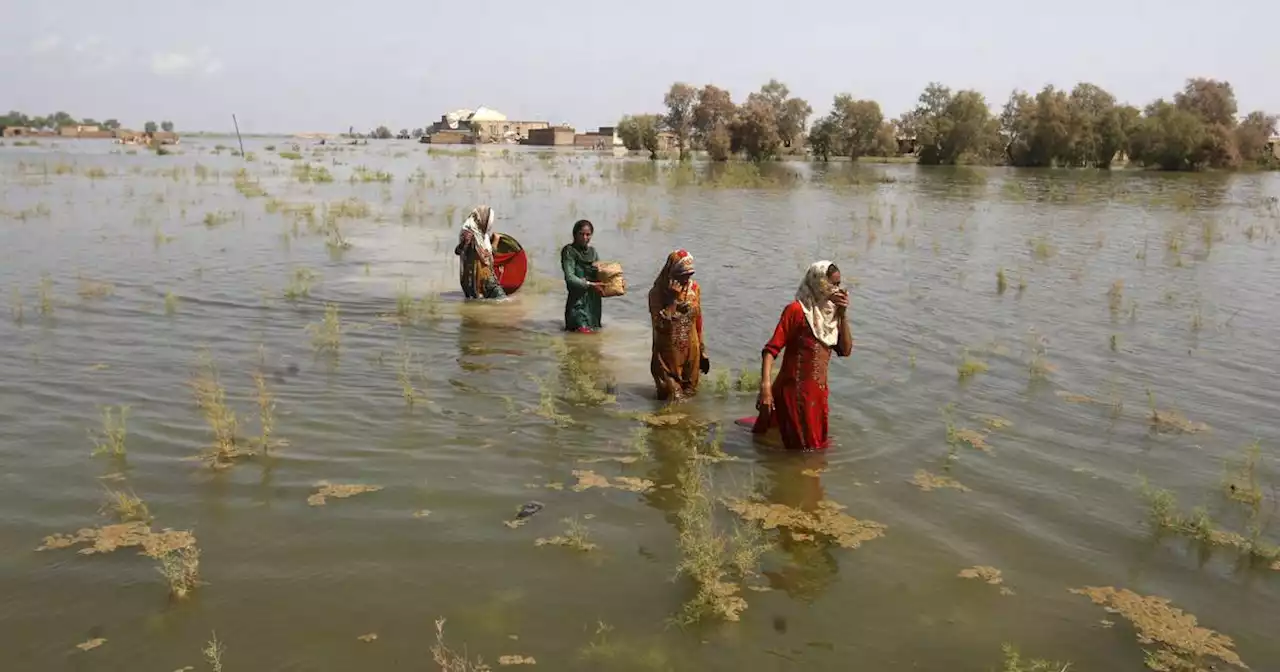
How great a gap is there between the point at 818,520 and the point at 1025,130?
59.9m

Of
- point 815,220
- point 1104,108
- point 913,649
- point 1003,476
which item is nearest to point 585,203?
point 815,220

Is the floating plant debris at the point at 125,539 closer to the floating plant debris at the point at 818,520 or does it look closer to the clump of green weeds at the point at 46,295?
the floating plant debris at the point at 818,520

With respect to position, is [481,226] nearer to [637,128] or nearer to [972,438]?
[972,438]

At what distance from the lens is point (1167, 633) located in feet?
12.8

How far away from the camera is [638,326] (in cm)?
984

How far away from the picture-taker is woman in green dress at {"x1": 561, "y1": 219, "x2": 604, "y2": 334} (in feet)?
28.2

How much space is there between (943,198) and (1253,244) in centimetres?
1179

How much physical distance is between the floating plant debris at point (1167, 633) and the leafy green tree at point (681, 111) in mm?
66529

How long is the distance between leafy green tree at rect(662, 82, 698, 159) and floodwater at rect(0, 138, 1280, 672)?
57.6 m

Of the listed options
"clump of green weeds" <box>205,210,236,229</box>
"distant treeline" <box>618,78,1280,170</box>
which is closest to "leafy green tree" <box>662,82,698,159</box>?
"distant treeline" <box>618,78,1280,170</box>

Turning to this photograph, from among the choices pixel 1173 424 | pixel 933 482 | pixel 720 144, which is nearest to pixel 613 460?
pixel 933 482

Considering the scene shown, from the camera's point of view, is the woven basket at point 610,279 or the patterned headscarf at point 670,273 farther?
the woven basket at point 610,279

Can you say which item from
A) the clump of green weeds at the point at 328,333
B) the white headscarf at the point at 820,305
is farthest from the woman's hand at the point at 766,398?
the clump of green weeds at the point at 328,333

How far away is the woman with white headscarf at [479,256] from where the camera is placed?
35.0ft
